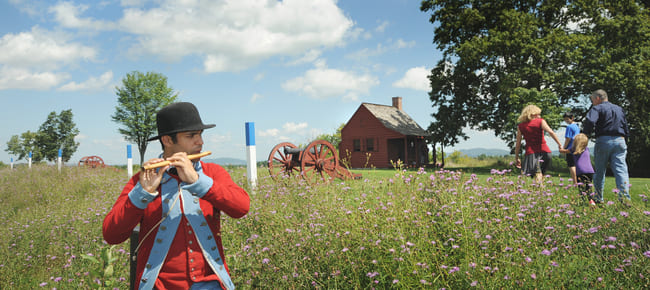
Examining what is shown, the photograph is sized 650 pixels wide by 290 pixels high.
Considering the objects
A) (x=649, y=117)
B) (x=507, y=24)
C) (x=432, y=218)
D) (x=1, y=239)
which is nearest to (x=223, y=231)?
(x=432, y=218)

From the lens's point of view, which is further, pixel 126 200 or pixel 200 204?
pixel 200 204

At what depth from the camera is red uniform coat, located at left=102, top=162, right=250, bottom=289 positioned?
1710 millimetres

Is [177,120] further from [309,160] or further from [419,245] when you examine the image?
[309,160]

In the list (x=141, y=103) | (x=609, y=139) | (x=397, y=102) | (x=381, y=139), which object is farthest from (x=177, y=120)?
(x=141, y=103)

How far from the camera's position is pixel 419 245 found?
2.85 m

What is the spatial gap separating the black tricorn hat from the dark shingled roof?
2695 centimetres

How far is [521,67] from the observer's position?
17891mm

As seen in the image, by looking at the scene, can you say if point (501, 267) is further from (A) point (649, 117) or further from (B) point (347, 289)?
(A) point (649, 117)

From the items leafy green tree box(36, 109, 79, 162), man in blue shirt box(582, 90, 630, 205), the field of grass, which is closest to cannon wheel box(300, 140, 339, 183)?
the field of grass

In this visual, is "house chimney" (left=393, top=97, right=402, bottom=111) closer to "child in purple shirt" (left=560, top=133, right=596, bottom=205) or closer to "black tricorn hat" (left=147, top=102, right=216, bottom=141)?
"child in purple shirt" (left=560, top=133, right=596, bottom=205)

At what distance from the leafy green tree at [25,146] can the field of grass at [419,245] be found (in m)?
51.0

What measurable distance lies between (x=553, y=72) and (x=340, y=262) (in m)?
18.2

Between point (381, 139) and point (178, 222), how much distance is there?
28.1 metres

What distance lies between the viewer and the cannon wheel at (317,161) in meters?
9.04
